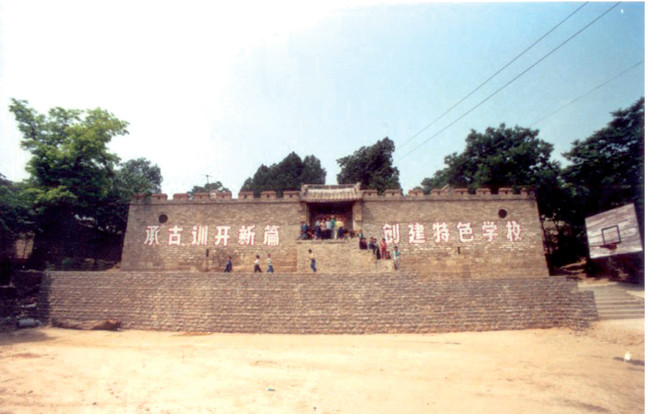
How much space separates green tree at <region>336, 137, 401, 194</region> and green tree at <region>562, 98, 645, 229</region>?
17539 millimetres

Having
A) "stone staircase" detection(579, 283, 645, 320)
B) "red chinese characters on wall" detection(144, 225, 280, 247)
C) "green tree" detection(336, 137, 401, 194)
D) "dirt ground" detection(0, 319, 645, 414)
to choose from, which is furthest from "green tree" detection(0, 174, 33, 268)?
"green tree" detection(336, 137, 401, 194)

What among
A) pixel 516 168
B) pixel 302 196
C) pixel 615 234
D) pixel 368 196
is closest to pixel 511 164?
pixel 516 168

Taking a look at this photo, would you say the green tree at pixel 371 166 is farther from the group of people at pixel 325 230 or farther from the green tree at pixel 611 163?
the green tree at pixel 611 163

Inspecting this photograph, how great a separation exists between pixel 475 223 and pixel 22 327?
701 inches

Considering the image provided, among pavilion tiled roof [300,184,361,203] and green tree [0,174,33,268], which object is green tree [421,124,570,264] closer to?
pavilion tiled roof [300,184,361,203]

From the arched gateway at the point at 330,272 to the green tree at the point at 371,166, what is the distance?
15.1 meters

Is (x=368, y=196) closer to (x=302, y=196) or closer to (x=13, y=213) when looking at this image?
(x=302, y=196)

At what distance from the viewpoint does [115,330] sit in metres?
10.5

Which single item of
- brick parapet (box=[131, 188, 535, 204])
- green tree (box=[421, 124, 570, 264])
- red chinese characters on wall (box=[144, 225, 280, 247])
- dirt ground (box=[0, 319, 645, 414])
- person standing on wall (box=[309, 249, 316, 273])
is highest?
green tree (box=[421, 124, 570, 264])

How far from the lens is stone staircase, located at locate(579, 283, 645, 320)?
35.1ft

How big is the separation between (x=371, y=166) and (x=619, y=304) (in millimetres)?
24007

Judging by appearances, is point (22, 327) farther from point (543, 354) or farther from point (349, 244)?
point (543, 354)

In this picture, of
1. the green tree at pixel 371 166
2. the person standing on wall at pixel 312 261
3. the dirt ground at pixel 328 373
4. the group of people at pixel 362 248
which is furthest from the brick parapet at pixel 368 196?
the green tree at pixel 371 166

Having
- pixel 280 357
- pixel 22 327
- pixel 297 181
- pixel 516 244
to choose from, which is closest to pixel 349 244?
pixel 280 357
